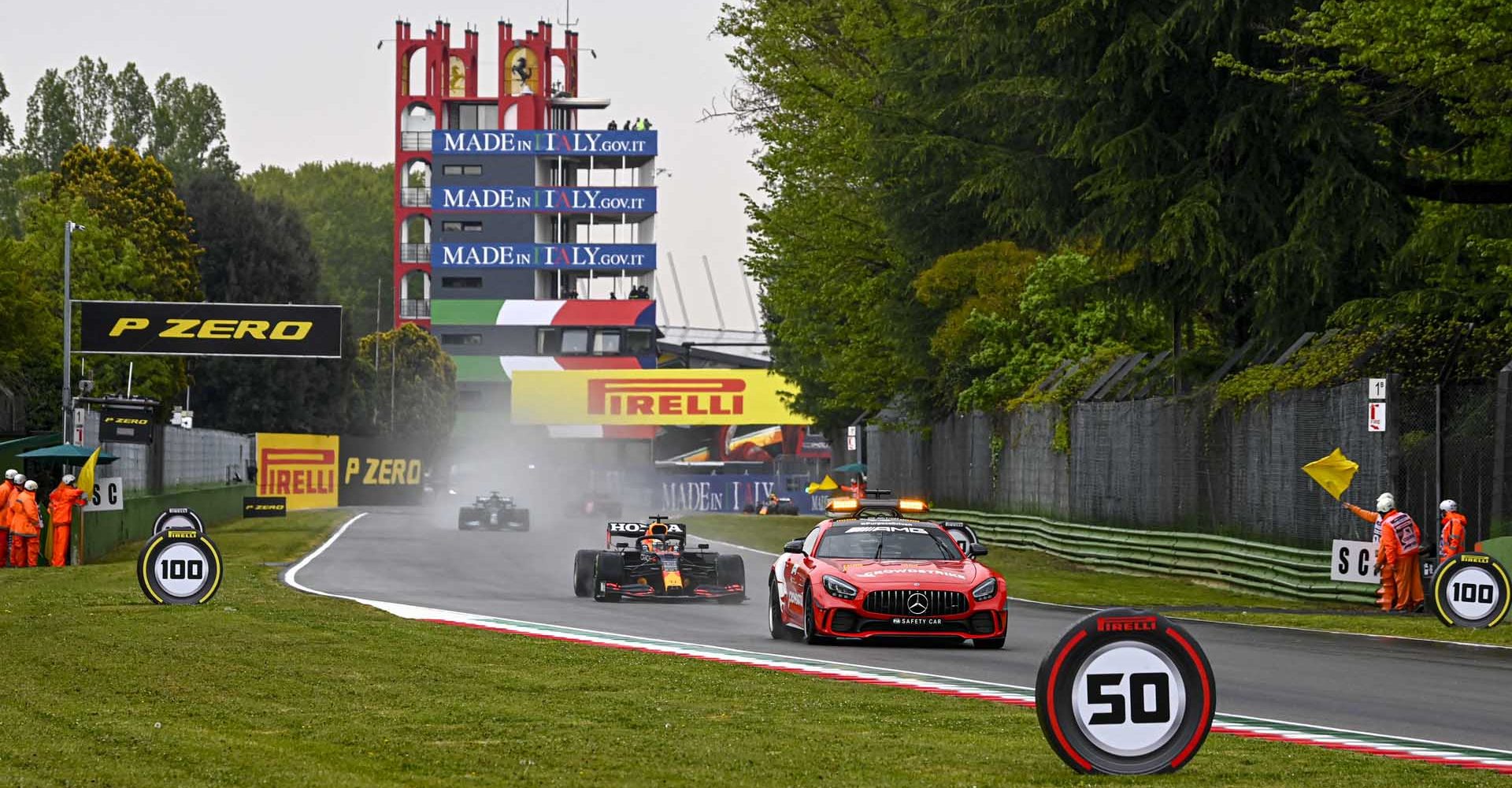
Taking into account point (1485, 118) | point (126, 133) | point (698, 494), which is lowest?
point (698, 494)

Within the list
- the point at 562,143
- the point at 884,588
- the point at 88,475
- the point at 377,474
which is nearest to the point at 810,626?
the point at 884,588

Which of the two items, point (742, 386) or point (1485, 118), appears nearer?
point (1485, 118)

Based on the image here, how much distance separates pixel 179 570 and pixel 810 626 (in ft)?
22.4

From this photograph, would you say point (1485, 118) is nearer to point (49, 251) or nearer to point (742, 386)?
point (49, 251)

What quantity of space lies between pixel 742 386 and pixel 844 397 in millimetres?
41257

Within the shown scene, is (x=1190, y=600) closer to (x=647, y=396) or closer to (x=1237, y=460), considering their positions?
(x=1237, y=460)

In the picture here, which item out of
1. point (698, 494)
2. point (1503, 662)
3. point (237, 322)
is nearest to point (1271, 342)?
point (1503, 662)

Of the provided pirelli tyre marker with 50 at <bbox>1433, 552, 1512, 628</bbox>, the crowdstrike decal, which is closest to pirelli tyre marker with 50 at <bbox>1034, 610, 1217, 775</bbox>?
the crowdstrike decal

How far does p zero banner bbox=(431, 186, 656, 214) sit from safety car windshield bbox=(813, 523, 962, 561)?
11907 cm

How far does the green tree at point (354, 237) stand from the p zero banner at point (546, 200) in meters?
22.1

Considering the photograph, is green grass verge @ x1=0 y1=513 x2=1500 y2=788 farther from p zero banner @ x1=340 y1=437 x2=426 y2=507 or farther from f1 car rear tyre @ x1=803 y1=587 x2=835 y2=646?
p zero banner @ x1=340 y1=437 x2=426 y2=507

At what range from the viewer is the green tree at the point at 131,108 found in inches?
4520

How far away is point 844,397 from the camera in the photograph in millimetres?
54156

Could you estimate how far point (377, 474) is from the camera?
85.2 meters
